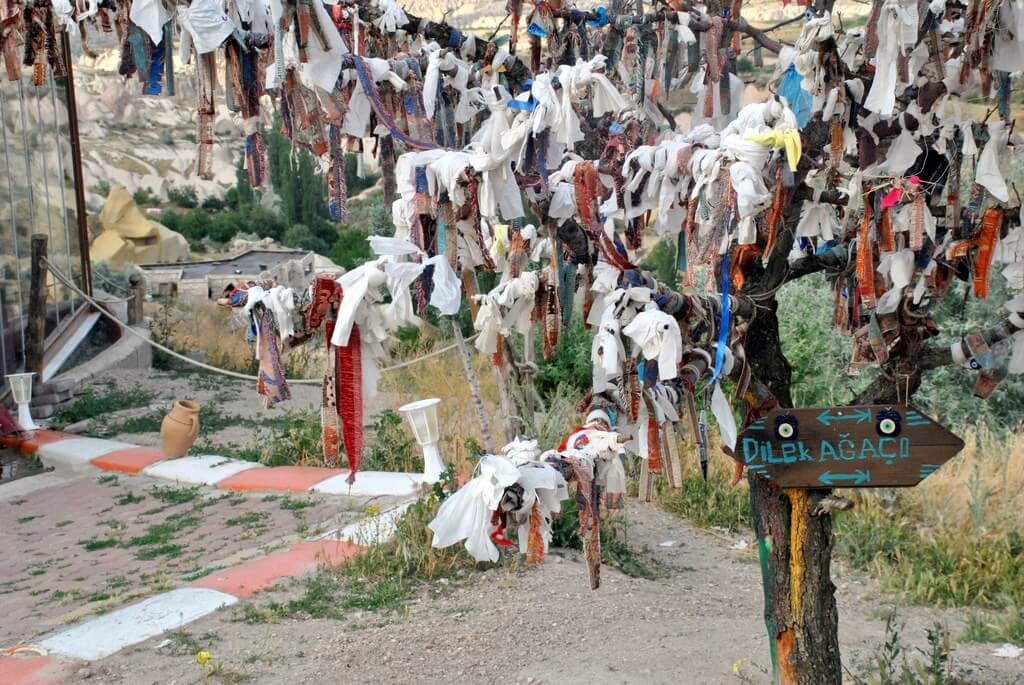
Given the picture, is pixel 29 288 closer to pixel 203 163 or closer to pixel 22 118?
pixel 22 118

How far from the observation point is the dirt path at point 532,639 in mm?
Answer: 3547

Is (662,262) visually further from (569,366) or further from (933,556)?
(933,556)

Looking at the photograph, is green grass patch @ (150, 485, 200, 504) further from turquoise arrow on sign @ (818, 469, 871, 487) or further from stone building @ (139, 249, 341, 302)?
stone building @ (139, 249, 341, 302)

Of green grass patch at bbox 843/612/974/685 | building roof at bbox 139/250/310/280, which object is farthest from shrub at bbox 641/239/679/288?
building roof at bbox 139/250/310/280

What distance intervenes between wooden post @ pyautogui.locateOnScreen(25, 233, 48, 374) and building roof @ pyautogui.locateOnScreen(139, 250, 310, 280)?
32.5 ft

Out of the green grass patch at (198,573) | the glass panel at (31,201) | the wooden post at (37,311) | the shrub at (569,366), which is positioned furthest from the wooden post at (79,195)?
the green grass patch at (198,573)

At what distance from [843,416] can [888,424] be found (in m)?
0.11

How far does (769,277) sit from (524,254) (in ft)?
2.23

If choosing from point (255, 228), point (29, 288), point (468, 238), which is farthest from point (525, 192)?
point (255, 228)

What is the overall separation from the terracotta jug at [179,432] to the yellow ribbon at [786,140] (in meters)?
5.81

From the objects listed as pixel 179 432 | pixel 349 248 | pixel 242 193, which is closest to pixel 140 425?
pixel 179 432

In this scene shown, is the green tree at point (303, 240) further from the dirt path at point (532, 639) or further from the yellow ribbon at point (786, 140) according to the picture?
the yellow ribbon at point (786, 140)

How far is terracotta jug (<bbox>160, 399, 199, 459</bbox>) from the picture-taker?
707 cm

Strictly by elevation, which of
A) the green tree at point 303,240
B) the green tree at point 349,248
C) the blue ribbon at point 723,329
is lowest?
the blue ribbon at point 723,329
